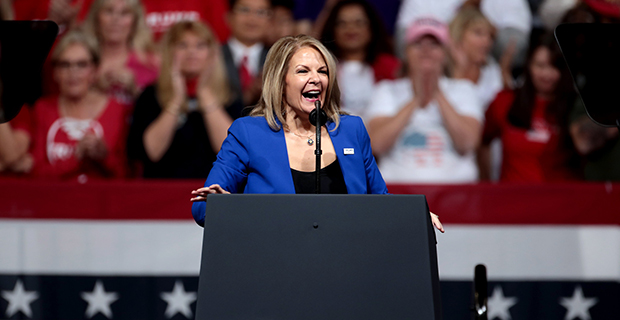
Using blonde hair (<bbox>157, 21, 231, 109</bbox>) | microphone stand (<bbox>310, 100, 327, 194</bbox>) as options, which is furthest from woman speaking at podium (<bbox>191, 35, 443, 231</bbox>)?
blonde hair (<bbox>157, 21, 231, 109</bbox>)

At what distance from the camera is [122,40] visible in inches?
165

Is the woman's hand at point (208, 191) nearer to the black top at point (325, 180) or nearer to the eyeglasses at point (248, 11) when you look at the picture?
the black top at point (325, 180)

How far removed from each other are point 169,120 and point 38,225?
101 cm

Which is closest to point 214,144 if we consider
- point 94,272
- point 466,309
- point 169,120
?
point 169,120

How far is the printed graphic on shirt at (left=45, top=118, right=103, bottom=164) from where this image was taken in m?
4.00

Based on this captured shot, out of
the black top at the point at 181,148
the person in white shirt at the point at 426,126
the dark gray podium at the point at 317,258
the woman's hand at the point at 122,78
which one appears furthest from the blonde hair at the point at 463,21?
the dark gray podium at the point at 317,258

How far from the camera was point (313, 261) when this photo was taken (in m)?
1.61

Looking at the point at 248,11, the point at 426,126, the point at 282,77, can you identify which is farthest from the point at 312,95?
the point at 248,11

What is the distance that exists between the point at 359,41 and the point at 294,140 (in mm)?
2219

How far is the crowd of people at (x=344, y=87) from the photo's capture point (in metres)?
3.96

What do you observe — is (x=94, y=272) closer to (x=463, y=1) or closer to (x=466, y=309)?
(x=466, y=309)

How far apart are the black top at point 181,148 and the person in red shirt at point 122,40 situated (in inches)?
11.2

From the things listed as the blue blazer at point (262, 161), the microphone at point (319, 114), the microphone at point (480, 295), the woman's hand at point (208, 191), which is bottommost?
the microphone at point (480, 295)

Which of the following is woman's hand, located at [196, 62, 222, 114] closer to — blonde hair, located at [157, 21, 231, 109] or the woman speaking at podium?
blonde hair, located at [157, 21, 231, 109]
